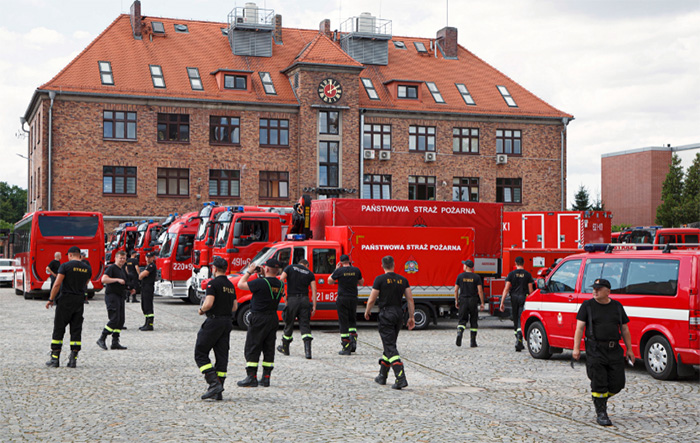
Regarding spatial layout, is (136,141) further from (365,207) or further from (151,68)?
(365,207)

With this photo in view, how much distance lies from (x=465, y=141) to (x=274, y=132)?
1182 centimetres

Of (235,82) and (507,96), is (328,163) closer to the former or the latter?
(235,82)

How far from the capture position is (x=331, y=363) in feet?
47.2

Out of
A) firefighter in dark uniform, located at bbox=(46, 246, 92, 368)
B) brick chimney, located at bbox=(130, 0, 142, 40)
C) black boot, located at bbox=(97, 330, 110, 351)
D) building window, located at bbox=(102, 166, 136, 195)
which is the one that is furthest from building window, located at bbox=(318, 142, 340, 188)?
firefighter in dark uniform, located at bbox=(46, 246, 92, 368)

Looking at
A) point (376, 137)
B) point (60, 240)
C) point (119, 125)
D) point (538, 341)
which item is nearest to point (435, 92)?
point (376, 137)

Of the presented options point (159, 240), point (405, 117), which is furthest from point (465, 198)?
point (159, 240)

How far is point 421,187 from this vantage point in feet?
168

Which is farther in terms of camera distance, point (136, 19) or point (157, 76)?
point (136, 19)

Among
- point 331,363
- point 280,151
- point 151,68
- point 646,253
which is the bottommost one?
point 331,363

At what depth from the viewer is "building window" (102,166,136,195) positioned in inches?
1781

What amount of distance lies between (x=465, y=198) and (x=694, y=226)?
1753 cm

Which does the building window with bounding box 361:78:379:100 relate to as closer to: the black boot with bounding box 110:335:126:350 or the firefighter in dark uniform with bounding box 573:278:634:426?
the black boot with bounding box 110:335:126:350

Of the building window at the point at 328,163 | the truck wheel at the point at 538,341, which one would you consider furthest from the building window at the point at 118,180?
the truck wheel at the point at 538,341

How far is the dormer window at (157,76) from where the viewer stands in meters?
47.0
